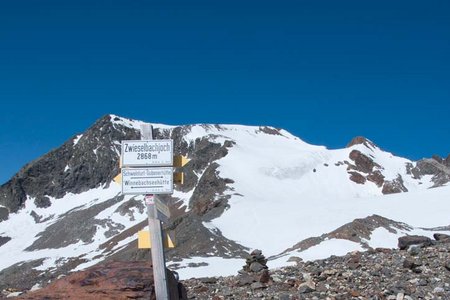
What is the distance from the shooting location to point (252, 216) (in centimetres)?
9125

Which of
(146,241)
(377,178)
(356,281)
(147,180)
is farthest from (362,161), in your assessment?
(146,241)

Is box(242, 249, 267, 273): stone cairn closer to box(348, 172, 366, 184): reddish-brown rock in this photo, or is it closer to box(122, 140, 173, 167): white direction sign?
box(122, 140, 173, 167): white direction sign

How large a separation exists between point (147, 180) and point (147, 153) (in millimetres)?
536

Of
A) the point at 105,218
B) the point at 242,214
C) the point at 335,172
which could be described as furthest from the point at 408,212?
the point at 105,218

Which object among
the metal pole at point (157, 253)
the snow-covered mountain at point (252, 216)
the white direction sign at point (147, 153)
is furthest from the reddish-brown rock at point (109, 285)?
the snow-covered mountain at point (252, 216)

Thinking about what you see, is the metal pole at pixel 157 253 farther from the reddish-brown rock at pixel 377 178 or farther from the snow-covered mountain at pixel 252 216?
the reddish-brown rock at pixel 377 178

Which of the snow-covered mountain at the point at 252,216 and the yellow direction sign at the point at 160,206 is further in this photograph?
the snow-covered mountain at the point at 252,216

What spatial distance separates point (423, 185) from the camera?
639ft

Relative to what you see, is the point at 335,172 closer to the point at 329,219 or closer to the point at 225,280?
the point at 329,219

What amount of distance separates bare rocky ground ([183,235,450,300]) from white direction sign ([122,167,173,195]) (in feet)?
25.6

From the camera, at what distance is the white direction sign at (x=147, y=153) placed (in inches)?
391

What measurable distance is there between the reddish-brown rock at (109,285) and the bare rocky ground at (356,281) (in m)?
6.45

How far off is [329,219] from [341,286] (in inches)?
2694

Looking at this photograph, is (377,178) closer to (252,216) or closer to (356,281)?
(252,216)
